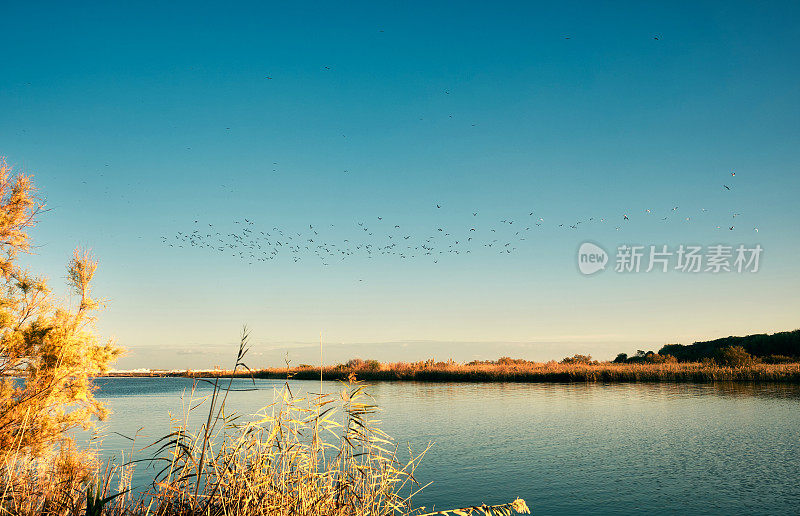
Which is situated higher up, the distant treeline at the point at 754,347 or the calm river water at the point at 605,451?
the distant treeline at the point at 754,347

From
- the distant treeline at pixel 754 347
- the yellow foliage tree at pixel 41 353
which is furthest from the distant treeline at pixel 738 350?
the yellow foliage tree at pixel 41 353

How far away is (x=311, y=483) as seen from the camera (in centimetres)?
625

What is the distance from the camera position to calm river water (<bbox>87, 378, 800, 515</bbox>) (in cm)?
1184

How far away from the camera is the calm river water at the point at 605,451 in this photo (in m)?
11.8

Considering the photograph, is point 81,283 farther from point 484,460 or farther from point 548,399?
point 548,399

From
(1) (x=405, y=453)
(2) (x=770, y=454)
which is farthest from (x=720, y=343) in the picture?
(1) (x=405, y=453)

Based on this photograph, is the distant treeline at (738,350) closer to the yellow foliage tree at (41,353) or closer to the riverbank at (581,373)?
the riverbank at (581,373)

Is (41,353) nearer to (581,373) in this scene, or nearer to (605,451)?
(605,451)

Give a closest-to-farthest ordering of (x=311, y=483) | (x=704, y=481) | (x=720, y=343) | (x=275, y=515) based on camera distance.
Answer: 1. (x=275, y=515)
2. (x=311, y=483)
3. (x=704, y=481)
4. (x=720, y=343)

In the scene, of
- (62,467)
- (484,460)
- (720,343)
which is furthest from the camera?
(720,343)

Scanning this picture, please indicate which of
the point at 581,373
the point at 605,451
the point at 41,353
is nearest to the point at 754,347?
the point at 581,373

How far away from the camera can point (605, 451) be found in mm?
17016

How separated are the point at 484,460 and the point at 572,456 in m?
3.14

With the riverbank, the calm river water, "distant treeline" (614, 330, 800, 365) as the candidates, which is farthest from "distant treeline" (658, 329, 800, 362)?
the calm river water
